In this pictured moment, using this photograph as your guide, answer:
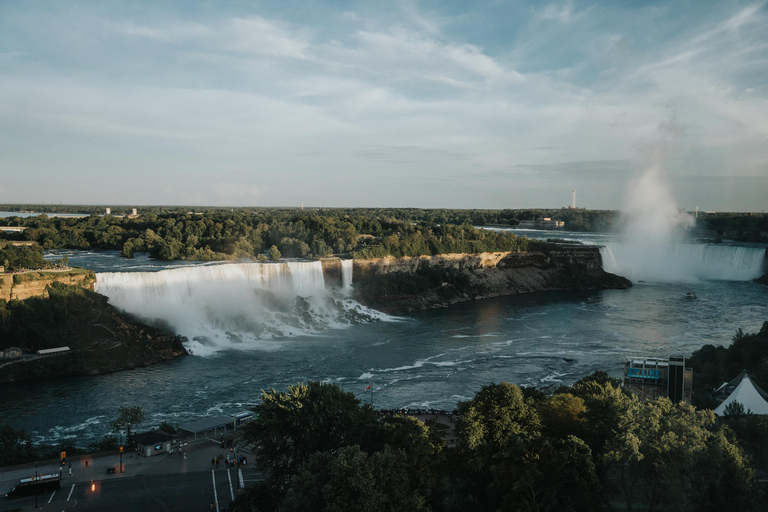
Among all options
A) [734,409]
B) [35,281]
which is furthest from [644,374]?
[35,281]

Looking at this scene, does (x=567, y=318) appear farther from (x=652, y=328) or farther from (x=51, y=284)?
(x=51, y=284)

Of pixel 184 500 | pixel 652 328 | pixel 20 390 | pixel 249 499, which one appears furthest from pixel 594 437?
pixel 652 328

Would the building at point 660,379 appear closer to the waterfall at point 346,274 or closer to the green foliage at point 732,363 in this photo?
the green foliage at point 732,363

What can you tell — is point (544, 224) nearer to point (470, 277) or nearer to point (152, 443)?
point (470, 277)

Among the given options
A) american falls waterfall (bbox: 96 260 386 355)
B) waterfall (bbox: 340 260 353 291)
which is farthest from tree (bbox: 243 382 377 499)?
waterfall (bbox: 340 260 353 291)

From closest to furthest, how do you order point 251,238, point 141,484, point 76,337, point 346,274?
1. point 141,484
2. point 76,337
3. point 346,274
4. point 251,238

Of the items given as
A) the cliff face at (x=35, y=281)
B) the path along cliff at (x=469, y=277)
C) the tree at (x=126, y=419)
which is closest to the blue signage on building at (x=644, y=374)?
the tree at (x=126, y=419)
